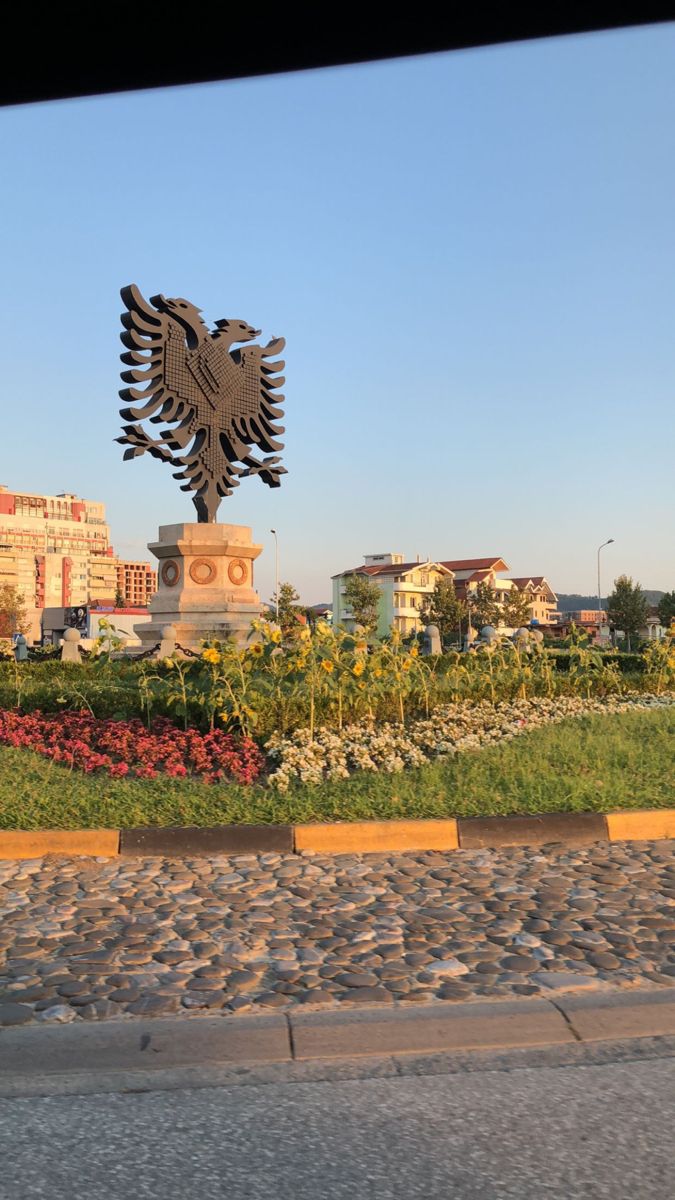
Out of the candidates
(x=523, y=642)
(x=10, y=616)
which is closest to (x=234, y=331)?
(x=523, y=642)

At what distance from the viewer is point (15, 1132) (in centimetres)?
306

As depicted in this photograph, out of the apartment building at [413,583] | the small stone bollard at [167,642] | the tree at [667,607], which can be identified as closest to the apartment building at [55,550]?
the apartment building at [413,583]

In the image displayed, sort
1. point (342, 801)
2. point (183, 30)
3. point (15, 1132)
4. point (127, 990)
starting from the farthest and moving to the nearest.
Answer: point (342, 801) → point (127, 990) → point (183, 30) → point (15, 1132)

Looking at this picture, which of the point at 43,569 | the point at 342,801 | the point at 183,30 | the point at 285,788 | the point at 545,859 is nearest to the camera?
the point at 183,30

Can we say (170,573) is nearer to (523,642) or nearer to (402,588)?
(523,642)

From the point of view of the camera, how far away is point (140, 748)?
884 cm

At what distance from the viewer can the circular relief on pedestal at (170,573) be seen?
23344 mm

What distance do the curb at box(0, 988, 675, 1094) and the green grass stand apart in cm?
295

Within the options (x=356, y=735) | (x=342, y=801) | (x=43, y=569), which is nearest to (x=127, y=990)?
(x=342, y=801)

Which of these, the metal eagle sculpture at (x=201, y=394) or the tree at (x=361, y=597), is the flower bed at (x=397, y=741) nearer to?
the metal eagle sculpture at (x=201, y=394)

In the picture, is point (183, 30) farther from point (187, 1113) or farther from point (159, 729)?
point (159, 729)

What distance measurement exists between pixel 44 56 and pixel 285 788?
5411 mm

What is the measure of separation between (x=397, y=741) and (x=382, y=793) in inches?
63.7

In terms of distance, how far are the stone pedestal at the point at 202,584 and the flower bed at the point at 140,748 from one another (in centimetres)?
1197
